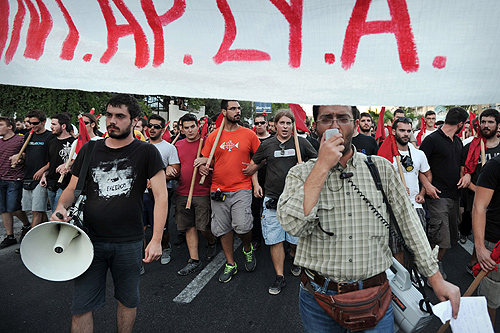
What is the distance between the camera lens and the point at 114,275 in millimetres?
2379

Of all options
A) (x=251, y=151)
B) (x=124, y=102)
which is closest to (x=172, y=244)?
(x=251, y=151)

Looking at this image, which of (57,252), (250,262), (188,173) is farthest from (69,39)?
(250,262)

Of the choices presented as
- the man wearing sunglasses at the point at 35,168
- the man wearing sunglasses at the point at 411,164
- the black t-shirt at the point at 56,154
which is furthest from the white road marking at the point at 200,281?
the man wearing sunglasses at the point at 35,168

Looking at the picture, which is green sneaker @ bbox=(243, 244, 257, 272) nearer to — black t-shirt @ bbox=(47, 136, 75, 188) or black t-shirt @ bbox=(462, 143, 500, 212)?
black t-shirt @ bbox=(47, 136, 75, 188)

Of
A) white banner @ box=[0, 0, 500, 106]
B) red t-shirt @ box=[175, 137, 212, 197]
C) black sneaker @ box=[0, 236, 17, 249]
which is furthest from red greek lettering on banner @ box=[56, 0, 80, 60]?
black sneaker @ box=[0, 236, 17, 249]

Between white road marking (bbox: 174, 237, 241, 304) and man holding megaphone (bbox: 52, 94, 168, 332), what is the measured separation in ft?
3.24

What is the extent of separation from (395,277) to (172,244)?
13.2 ft

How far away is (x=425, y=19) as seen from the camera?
1114mm

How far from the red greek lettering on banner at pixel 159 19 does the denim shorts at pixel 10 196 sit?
5.06 meters

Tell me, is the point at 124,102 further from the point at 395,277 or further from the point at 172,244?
the point at 172,244

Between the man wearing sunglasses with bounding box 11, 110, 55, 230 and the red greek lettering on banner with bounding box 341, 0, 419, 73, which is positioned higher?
the red greek lettering on banner with bounding box 341, 0, 419, 73

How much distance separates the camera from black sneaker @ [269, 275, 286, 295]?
11.2ft

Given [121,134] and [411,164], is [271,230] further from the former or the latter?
[121,134]

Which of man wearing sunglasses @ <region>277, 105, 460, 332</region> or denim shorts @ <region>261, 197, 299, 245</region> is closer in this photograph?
man wearing sunglasses @ <region>277, 105, 460, 332</region>
